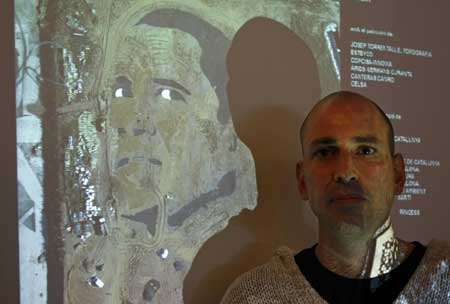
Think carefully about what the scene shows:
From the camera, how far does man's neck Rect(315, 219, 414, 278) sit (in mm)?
1250

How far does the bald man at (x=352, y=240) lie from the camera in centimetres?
121

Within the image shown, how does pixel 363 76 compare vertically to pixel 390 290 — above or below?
above

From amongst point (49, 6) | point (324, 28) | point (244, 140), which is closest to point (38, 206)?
point (49, 6)

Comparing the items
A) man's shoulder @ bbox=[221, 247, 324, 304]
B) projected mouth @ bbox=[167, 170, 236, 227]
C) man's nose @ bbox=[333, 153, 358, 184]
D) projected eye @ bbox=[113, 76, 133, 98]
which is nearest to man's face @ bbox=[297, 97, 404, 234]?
man's nose @ bbox=[333, 153, 358, 184]

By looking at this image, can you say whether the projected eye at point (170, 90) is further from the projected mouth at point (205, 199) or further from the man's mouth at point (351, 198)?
the man's mouth at point (351, 198)

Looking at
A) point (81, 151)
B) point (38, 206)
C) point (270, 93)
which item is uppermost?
point (270, 93)

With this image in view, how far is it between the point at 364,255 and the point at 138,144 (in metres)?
0.52

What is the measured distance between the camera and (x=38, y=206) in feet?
3.88

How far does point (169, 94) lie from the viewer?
1370 mm

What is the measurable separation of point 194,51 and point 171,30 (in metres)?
0.07

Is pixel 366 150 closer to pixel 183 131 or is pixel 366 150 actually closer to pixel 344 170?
pixel 344 170

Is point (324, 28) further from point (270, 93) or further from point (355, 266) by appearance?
point (355, 266)

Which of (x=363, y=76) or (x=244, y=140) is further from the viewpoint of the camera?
(x=363, y=76)

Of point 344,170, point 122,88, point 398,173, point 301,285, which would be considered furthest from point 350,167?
Answer: point 122,88
